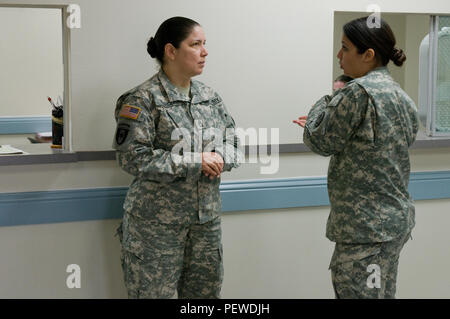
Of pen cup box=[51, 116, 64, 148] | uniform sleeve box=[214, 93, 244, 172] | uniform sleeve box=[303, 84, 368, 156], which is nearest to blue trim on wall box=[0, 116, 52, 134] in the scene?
pen cup box=[51, 116, 64, 148]

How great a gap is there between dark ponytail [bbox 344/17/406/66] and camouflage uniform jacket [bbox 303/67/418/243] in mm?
68

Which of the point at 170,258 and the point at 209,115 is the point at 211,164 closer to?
the point at 209,115

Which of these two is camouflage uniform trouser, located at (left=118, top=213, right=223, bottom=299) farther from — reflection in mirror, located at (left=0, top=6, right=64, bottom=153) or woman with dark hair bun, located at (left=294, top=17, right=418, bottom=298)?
reflection in mirror, located at (left=0, top=6, right=64, bottom=153)

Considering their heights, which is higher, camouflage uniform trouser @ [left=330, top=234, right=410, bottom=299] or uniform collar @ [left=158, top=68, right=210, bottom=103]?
uniform collar @ [left=158, top=68, right=210, bottom=103]

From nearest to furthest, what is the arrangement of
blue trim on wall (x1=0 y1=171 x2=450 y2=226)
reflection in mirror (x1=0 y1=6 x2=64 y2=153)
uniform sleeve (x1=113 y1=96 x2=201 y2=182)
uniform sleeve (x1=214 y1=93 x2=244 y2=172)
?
uniform sleeve (x1=113 y1=96 x2=201 y2=182)
uniform sleeve (x1=214 y1=93 x2=244 y2=172)
blue trim on wall (x1=0 y1=171 x2=450 y2=226)
reflection in mirror (x1=0 y1=6 x2=64 y2=153)

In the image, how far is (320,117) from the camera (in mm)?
2230

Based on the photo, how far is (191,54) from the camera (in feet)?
7.79

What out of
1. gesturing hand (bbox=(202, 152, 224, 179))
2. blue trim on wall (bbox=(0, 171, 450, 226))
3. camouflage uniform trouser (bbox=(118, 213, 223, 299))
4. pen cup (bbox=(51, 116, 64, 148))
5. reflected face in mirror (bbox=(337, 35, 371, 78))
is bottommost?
camouflage uniform trouser (bbox=(118, 213, 223, 299))

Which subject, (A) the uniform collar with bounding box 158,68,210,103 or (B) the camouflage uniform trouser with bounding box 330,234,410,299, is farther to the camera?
(A) the uniform collar with bounding box 158,68,210,103

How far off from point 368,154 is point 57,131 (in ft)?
4.57

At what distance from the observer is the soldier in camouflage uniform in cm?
231

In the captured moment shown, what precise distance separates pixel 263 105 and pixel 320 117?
0.69 metres

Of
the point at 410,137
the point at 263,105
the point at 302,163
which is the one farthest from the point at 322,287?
the point at 410,137

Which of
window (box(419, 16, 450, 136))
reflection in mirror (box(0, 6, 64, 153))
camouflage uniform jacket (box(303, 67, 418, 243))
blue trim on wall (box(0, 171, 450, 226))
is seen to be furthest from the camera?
window (box(419, 16, 450, 136))
